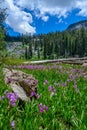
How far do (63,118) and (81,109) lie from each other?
70 cm

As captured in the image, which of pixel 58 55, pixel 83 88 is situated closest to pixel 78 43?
pixel 58 55

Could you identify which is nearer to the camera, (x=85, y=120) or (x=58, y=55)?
(x=85, y=120)

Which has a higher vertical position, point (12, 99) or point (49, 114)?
point (12, 99)

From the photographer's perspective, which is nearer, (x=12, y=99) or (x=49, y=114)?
(x=12, y=99)

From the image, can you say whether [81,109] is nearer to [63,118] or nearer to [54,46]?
[63,118]

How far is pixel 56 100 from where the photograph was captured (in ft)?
23.3

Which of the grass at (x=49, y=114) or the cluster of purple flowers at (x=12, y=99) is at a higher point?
the cluster of purple flowers at (x=12, y=99)

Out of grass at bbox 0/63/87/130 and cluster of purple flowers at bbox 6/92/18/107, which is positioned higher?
cluster of purple flowers at bbox 6/92/18/107

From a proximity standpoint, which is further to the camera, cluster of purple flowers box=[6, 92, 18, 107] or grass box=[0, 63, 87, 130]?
cluster of purple flowers box=[6, 92, 18, 107]

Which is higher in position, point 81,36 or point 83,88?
point 81,36

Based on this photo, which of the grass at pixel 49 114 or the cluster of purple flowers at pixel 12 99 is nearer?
the grass at pixel 49 114

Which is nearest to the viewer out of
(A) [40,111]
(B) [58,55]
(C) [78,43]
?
(A) [40,111]

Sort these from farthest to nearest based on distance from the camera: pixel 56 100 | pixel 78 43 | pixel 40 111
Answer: pixel 78 43
pixel 56 100
pixel 40 111

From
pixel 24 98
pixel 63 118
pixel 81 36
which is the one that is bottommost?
pixel 63 118
